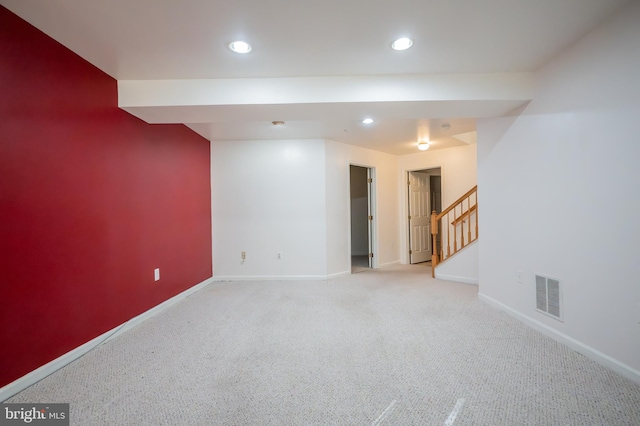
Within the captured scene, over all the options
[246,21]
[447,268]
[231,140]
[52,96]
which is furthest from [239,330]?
[447,268]

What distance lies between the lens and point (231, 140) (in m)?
4.47

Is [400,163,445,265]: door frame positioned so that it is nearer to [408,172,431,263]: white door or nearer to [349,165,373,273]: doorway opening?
[408,172,431,263]: white door

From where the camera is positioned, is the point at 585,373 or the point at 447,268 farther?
the point at 447,268

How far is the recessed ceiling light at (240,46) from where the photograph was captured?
1990 mm

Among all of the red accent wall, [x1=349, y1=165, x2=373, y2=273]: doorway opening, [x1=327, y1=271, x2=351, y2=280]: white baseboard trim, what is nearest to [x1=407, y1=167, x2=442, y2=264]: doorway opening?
[x1=349, y1=165, x2=373, y2=273]: doorway opening

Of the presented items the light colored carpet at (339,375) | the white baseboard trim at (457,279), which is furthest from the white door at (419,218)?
the light colored carpet at (339,375)

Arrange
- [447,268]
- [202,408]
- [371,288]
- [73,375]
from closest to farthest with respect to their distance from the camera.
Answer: [202,408]
[73,375]
[371,288]
[447,268]

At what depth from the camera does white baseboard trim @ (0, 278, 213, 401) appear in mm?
1662

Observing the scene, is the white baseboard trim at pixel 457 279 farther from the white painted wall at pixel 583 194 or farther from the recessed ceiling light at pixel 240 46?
the recessed ceiling light at pixel 240 46

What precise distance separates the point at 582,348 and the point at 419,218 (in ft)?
12.8

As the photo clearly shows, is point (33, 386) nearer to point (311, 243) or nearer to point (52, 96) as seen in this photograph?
point (52, 96)

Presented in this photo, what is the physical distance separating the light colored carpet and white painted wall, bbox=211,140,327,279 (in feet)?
4.90

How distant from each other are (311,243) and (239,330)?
2.09 m

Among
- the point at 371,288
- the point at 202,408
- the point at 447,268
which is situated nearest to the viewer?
the point at 202,408
